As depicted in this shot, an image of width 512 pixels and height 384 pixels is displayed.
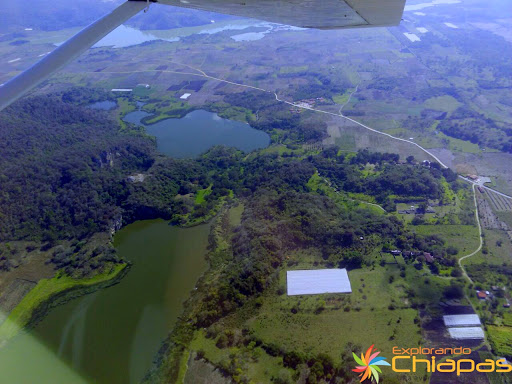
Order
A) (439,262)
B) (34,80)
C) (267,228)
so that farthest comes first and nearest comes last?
(267,228) → (439,262) → (34,80)

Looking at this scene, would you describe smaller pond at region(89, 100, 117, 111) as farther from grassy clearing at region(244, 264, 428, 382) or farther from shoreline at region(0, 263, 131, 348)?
grassy clearing at region(244, 264, 428, 382)

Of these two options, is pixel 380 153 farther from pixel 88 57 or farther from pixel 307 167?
pixel 88 57

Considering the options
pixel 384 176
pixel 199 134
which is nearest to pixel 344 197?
pixel 384 176

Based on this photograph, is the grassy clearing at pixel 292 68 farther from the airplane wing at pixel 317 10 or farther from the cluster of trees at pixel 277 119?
the airplane wing at pixel 317 10

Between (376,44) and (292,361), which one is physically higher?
(376,44)

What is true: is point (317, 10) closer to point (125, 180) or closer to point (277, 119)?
point (125, 180)

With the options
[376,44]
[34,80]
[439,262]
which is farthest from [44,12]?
[376,44]

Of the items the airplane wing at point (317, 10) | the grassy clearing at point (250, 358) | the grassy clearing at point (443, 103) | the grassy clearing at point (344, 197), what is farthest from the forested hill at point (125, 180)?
the airplane wing at point (317, 10)
